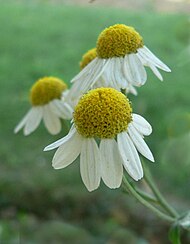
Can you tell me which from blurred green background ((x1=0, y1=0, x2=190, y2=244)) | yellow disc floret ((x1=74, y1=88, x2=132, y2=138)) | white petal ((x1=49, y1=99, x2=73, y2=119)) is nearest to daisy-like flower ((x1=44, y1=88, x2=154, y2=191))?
yellow disc floret ((x1=74, y1=88, x2=132, y2=138))

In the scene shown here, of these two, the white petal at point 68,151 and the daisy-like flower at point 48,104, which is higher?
the daisy-like flower at point 48,104

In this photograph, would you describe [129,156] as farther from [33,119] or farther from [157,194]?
[33,119]

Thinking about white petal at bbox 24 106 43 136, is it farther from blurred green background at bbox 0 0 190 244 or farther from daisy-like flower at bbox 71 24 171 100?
blurred green background at bbox 0 0 190 244

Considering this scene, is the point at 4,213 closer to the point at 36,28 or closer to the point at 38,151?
the point at 38,151

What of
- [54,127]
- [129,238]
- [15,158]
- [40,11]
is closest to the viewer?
[54,127]

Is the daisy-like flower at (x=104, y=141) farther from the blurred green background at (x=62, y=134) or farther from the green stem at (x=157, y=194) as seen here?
the blurred green background at (x=62, y=134)

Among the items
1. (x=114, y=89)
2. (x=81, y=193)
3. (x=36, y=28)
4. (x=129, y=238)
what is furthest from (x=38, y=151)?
(x=114, y=89)

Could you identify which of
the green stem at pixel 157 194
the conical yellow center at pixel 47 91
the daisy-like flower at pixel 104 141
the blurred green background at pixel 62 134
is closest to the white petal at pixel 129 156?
the daisy-like flower at pixel 104 141
